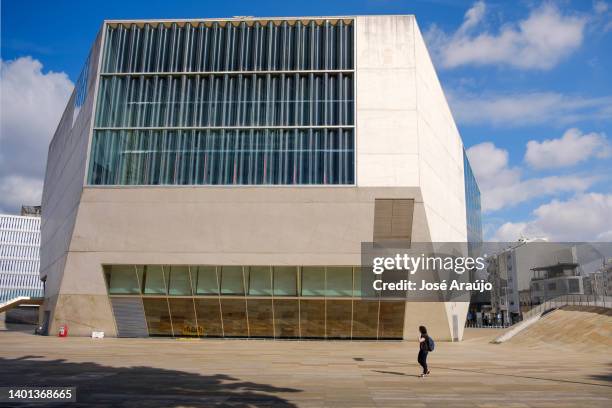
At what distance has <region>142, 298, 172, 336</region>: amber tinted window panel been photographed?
34.2m

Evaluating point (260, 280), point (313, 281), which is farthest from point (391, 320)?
point (260, 280)

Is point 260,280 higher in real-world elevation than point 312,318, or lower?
higher

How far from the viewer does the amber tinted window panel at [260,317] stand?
1324 inches

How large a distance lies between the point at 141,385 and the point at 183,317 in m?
20.6

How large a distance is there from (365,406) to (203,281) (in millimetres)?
23417

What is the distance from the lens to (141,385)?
1441 centimetres

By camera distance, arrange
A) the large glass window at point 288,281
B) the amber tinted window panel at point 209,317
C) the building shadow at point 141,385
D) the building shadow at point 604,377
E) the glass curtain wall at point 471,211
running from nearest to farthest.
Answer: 1. the building shadow at point 141,385
2. the building shadow at point 604,377
3. the large glass window at point 288,281
4. the amber tinted window panel at point 209,317
5. the glass curtain wall at point 471,211

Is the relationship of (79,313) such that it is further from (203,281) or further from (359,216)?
(359,216)

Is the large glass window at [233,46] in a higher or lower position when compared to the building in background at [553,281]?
higher

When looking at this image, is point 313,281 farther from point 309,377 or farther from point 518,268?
point 518,268

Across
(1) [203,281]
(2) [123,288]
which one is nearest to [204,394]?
(1) [203,281]

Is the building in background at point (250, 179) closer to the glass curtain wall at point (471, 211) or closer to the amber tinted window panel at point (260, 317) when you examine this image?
the amber tinted window panel at point (260, 317)

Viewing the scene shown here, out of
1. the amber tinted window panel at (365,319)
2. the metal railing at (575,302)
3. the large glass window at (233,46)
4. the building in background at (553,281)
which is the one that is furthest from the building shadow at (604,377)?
the building in background at (553,281)

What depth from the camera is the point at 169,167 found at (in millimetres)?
34719
